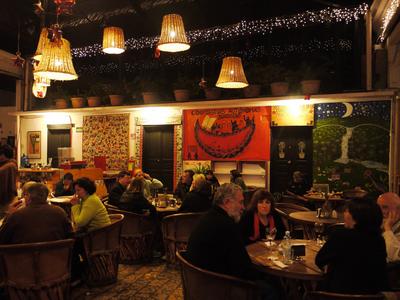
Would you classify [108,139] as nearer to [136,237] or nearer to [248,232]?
[136,237]

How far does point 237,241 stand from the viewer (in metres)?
2.89

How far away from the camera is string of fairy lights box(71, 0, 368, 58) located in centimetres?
881

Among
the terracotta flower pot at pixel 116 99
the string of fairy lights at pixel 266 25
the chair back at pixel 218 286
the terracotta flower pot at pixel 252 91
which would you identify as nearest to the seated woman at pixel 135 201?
the chair back at pixel 218 286

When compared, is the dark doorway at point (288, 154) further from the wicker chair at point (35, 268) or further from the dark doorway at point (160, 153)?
the wicker chair at point (35, 268)

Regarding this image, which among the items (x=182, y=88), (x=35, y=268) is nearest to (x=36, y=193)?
(x=35, y=268)

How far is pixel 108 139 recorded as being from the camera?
36.0 ft

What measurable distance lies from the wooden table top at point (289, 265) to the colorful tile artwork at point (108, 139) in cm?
754

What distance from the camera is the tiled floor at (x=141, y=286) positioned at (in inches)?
180

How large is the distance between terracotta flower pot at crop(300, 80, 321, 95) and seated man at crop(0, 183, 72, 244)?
6257mm

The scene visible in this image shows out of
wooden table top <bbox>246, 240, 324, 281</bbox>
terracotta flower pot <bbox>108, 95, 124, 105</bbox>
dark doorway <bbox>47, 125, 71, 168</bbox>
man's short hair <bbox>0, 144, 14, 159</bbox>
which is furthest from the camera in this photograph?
dark doorway <bbox>47, 125, 71, 168</bbox>

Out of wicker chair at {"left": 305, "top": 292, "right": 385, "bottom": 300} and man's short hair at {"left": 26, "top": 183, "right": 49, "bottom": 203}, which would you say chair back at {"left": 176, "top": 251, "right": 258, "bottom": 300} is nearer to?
wicker chair at {"left": 305, "top": 292, "right": 385, "bottom": 300}

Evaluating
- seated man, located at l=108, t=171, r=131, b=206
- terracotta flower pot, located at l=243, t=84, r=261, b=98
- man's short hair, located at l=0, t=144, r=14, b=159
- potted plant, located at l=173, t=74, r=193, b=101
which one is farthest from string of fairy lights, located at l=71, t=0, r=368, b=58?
man's short hair, located at l=0, t=144, r=14, b=159

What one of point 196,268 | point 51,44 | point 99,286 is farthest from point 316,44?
point 196,268

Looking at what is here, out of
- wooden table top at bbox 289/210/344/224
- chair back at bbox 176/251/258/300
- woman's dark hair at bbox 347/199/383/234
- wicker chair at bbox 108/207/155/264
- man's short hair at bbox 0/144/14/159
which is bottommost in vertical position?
wicker chair at bbox 108/207/155/264
